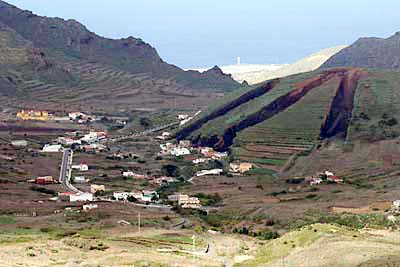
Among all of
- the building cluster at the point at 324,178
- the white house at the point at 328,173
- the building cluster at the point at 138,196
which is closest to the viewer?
the building cluster at the point at 138,196

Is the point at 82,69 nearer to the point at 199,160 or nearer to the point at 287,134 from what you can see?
the point at 199,160

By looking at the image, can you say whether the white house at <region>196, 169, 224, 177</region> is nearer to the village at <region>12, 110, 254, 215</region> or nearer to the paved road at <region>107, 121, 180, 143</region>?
the village at <region>12, 110, 254, 215</region>

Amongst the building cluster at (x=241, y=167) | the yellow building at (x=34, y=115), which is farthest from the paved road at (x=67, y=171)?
the yellow building at (x=34, y=115)

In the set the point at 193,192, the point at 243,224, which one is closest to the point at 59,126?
the point at 193,192

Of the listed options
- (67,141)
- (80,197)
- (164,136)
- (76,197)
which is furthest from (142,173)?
(164,136)

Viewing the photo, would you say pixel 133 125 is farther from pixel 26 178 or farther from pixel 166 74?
pixel 166 74

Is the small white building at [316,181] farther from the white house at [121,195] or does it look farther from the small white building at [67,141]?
the small white building at [67,141]
